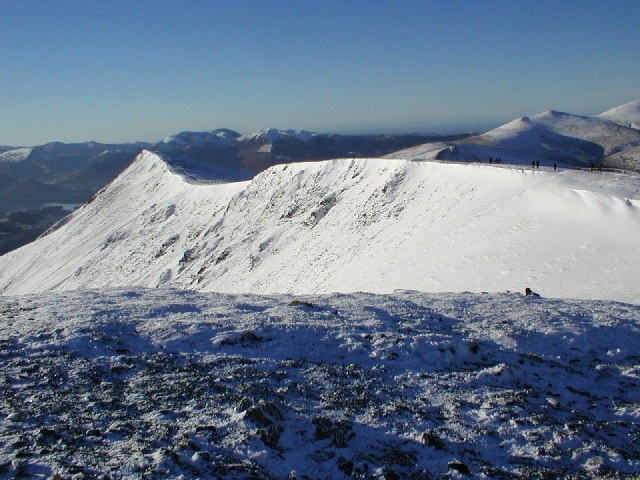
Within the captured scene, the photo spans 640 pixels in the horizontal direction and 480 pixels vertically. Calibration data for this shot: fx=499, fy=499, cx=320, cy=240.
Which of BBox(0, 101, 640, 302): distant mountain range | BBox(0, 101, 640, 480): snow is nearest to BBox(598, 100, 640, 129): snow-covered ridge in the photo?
BBox(0, 101, 640, 302): distant mountain range

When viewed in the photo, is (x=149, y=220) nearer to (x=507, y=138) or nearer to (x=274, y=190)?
(x=274, y=190)

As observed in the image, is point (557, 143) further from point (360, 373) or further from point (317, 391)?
point (317, 391)

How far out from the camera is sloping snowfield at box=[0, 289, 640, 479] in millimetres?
6281

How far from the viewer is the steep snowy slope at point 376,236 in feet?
68.5

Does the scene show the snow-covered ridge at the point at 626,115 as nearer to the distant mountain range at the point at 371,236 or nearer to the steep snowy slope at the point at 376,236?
the distant mountain range at the point at 371,236

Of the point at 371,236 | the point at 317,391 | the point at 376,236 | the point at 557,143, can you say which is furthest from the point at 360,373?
the point at 557,143

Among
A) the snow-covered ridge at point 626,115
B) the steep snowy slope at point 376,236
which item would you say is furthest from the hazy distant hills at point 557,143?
the steep snowy slope at point 376,236

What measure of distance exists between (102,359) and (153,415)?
266 cm

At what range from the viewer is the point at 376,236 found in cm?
3238

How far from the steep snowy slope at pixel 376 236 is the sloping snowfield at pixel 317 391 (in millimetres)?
8460

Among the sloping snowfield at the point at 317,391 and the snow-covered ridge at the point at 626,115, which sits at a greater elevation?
the snow-covered ridge at the point at 626,115

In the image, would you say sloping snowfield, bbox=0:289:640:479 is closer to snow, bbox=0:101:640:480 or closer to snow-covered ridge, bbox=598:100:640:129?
snow, bbox=0:101:640:480

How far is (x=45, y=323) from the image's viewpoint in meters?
11.1

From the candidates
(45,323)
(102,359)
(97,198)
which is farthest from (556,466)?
(97,198)
